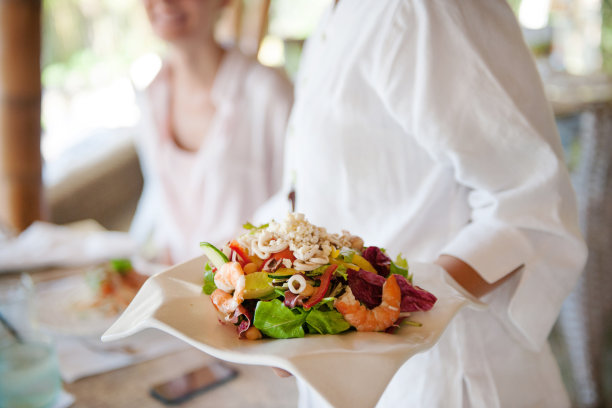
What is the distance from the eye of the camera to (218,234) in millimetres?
1837

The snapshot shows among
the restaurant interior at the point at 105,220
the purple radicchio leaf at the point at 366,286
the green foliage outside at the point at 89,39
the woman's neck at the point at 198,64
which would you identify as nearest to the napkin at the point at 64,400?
the restaurant interior at the point at 105,220

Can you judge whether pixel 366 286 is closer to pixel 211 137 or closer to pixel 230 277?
pixel 230 277

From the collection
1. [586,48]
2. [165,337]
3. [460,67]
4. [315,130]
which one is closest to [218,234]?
[165,337]

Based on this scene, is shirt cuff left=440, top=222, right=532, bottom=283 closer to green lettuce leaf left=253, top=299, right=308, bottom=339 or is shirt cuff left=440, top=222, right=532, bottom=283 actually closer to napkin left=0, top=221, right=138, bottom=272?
green lettuce leaf left=253, top=299, right=308, bottom=339

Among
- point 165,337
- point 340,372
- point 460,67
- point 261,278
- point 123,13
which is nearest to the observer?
point 340,372

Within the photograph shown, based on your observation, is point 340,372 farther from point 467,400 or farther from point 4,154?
point 4,154

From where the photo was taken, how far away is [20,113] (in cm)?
161

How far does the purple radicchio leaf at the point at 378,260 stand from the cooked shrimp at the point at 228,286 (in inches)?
6.5

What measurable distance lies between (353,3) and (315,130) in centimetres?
22

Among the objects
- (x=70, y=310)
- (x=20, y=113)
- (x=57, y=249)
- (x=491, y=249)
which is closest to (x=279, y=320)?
(x=491, y=249)

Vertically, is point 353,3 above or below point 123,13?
above

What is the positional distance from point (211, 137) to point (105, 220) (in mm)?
1041

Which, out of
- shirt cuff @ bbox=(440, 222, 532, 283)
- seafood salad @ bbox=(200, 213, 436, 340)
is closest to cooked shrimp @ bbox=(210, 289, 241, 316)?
seafood salad @ bbox=(200, 213, 436, 340)

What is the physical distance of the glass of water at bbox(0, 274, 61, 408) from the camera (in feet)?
2.98
